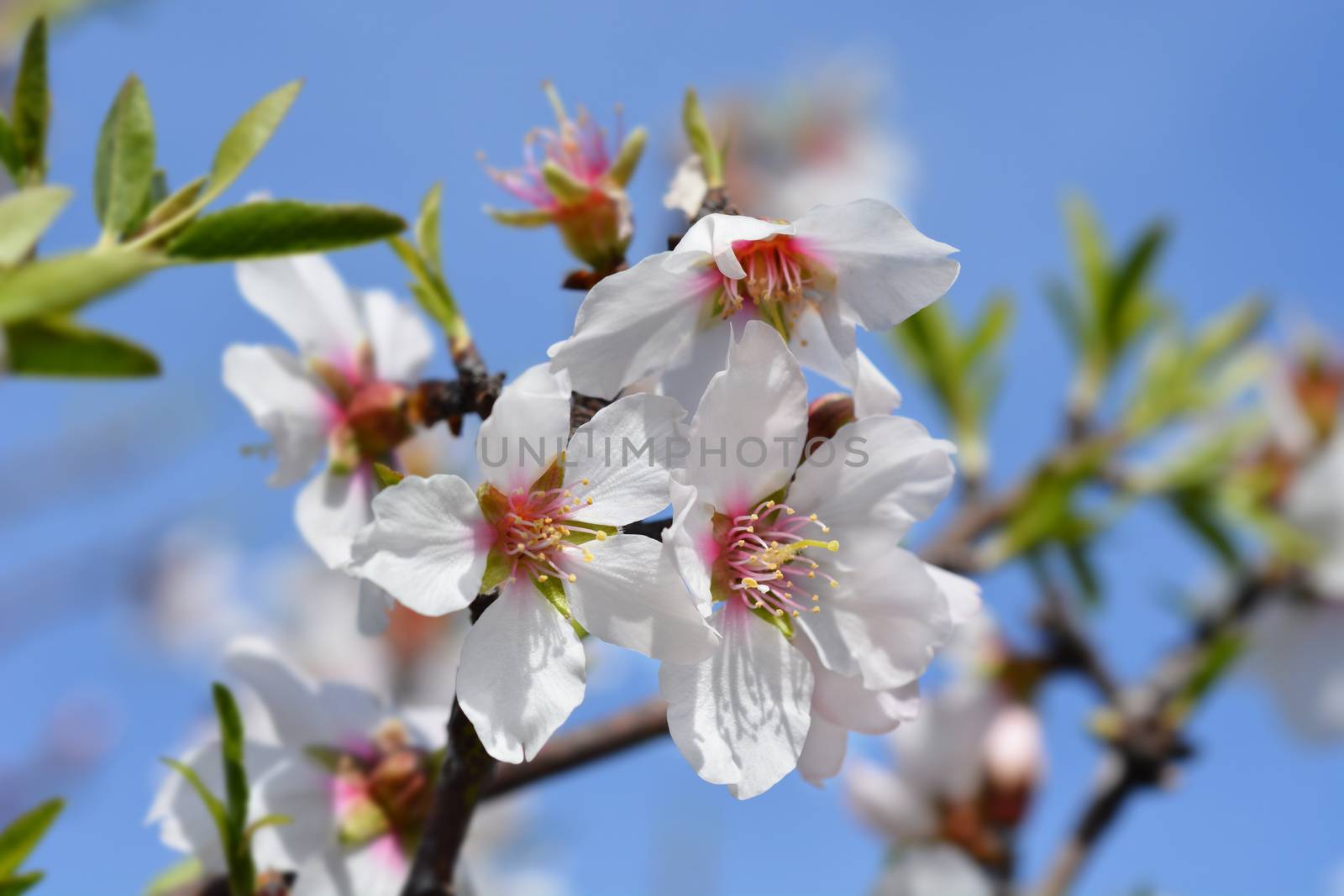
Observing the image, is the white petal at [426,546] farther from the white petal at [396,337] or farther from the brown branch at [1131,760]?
the brown branch at [1131,760]

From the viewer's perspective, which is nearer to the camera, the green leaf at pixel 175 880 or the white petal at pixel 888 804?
the green leaf at pixel 175 880

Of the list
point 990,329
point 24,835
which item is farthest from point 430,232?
point 990,329

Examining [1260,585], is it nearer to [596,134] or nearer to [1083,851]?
[1083,851]

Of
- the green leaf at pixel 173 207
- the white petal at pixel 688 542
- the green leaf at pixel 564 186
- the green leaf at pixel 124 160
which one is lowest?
the white petal at pixel 688 542

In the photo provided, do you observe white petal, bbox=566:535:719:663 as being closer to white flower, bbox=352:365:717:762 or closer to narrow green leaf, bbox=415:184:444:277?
white flower, bbox=352:365:717:762

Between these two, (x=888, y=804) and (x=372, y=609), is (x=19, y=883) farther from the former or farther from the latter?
(x=888, y=804)

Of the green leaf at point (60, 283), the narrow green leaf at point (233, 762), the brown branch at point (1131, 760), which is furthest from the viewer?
the brown branch at point (1131, 760)

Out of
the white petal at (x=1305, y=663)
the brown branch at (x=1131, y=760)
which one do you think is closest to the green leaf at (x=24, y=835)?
the brown branch at (x=1131, y=760)

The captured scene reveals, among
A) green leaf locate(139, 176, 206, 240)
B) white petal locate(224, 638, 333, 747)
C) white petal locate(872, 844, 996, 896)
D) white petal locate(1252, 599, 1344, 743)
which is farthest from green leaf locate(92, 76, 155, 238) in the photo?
white petal locate(1252, 599, 1344, 743)
